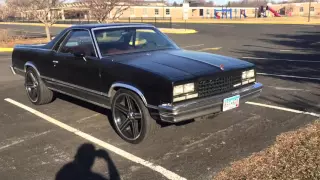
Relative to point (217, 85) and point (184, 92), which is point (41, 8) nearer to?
point (217, 85)

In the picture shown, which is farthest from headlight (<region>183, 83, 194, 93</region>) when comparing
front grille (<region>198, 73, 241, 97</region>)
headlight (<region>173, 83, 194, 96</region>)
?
front grille (<region>198, 73, 241, 97</region>)

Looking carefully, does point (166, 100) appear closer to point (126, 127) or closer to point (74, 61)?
point (126, 127)

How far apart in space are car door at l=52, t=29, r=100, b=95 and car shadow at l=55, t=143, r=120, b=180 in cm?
104

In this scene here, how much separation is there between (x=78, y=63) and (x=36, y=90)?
5.78ft

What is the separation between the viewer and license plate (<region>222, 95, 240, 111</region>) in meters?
4.56

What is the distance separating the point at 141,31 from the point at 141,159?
243 centimetres

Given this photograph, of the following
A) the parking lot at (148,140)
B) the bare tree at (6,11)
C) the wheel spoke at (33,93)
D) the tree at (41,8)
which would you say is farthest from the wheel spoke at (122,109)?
the bare tree at (6,11)

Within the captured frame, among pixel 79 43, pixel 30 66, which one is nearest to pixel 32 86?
pixel 30 66

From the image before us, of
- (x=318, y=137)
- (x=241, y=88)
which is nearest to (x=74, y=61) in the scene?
(x=241, y=88)

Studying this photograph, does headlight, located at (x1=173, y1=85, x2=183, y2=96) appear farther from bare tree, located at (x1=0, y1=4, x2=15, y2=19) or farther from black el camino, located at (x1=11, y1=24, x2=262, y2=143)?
bare tree, located at (x1=0, y1=4, x2=15, y2=19)

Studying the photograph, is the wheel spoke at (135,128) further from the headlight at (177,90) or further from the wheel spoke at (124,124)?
the headlight at (177,90)

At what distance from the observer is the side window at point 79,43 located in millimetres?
5406

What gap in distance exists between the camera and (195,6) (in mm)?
88688

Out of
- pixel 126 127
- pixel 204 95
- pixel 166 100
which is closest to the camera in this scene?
pixel 166 100
